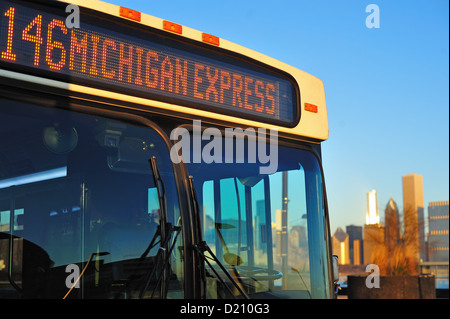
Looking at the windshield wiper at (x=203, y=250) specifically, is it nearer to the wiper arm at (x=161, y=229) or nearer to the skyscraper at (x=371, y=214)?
the wiper arm at (x=161, y=229)

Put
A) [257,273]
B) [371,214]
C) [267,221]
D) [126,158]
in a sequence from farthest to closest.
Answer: [371,214] → [267,221] → [257,273] → [126,158]

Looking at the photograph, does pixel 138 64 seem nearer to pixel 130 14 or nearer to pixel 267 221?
pixel 130 14

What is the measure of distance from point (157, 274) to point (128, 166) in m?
0.63

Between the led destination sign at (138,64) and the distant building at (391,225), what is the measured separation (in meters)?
23.6

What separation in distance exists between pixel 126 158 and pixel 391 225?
26.6 m

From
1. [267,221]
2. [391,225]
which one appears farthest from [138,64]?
[391,225]

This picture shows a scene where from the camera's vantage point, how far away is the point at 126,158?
331 cm

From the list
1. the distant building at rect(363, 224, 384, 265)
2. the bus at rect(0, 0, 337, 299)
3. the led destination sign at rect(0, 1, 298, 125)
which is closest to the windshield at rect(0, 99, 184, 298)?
the bus at rect(0, 0, 337, 299)

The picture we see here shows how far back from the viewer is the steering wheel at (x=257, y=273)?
11.9 ft

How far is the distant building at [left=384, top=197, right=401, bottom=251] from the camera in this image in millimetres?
27219

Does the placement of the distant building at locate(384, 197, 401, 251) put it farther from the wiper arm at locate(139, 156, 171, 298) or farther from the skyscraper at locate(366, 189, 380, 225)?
the wiper arm at locate(139, 156, 171, 298)

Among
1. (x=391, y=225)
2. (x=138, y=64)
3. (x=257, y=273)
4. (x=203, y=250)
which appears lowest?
(x=257, y=273)

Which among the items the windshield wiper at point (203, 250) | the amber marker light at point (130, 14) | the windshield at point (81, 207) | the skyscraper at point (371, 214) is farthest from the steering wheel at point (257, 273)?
the skyscraper at point (371, 214)
